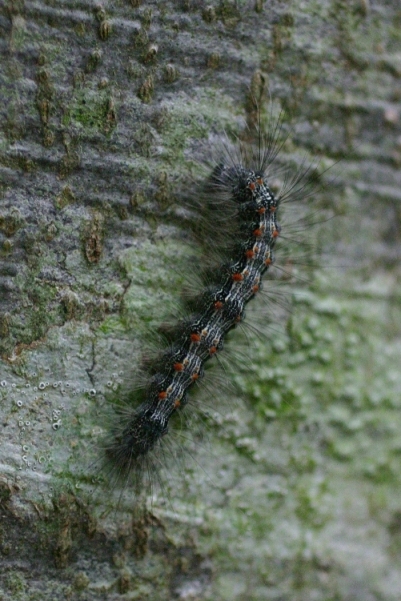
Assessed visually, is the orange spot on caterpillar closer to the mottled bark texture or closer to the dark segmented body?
the dark segmented body

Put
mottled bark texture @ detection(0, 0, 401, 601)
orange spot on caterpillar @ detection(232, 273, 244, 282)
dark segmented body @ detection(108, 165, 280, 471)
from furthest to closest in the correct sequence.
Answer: orange spot on caterpillar @ detection(232, 273, 244, 282) → dark segmented body @ detection(108, 165, 280, 471) → mottled bark texture @ detection(0, 0, 401, 601)

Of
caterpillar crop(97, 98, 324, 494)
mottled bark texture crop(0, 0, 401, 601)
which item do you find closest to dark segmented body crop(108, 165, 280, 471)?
caterpillar crop(97, 98, 324, 494)

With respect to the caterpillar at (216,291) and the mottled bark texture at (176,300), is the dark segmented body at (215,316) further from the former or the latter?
the mottled bark texture at (176,300)

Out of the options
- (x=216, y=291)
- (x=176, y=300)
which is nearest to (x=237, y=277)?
(x=216, y=291)

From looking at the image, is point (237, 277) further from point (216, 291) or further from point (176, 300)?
point (176, 300)

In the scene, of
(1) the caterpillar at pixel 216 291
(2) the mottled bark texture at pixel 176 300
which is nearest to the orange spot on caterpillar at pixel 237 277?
(1) the caterpillar at pixel 216 291

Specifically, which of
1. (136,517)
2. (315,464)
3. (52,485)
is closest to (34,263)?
(52,485)
